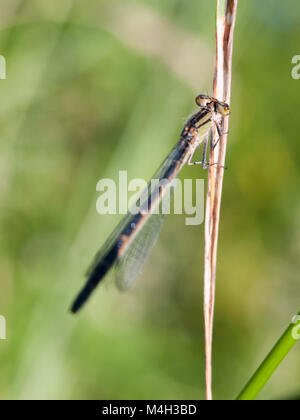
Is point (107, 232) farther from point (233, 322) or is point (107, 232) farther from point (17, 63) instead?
point (17, 63)

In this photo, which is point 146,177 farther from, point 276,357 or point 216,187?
point 276,357

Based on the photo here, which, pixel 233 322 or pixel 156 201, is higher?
pixel 156 201

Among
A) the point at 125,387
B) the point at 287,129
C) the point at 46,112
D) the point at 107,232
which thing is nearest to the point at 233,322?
the point at 125,387

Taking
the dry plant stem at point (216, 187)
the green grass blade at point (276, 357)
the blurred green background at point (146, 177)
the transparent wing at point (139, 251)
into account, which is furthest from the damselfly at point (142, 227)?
the green grass blade at point (276, 357)

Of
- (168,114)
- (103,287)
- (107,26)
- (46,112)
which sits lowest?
(103,287)

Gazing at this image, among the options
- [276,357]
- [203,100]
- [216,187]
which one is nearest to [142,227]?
[203,100]

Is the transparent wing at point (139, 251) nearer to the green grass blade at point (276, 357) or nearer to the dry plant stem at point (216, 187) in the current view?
the dry plant stem at point (216, 187)
